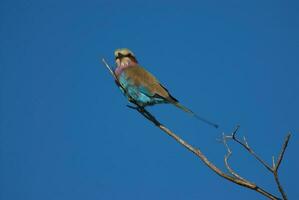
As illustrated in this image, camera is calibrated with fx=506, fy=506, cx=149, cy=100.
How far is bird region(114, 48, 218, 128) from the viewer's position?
609 centimetres

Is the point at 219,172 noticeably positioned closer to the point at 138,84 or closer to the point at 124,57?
the point at 138,84

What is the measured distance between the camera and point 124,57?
7102 millimetres

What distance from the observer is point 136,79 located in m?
6.52

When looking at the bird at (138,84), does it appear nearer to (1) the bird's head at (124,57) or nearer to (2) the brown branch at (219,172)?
(1) the bird's head at (124,57)

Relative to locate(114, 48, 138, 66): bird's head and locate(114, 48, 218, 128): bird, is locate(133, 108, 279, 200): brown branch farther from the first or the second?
locate(114, 48, 138, 66): bird's head

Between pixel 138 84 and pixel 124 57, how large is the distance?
2.71ft

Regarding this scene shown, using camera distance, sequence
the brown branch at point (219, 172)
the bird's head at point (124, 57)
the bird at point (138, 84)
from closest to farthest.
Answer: the brown branch at point (219, 172), the bird at point (138, 84), the bird's head at point (124, 57)

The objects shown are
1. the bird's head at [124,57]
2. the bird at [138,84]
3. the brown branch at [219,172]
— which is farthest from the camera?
the bird's head at [124,57]

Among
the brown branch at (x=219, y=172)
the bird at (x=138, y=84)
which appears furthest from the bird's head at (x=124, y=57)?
the brown branch at (x=219, y=172)

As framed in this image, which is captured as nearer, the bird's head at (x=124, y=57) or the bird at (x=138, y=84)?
the bird at (x=138, y=84)

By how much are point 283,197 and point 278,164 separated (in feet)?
1.67

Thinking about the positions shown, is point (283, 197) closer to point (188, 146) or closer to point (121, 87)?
point (188, 146)

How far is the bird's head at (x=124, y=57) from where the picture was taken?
705 centimetres

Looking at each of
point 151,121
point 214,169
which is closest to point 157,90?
point 151,121
